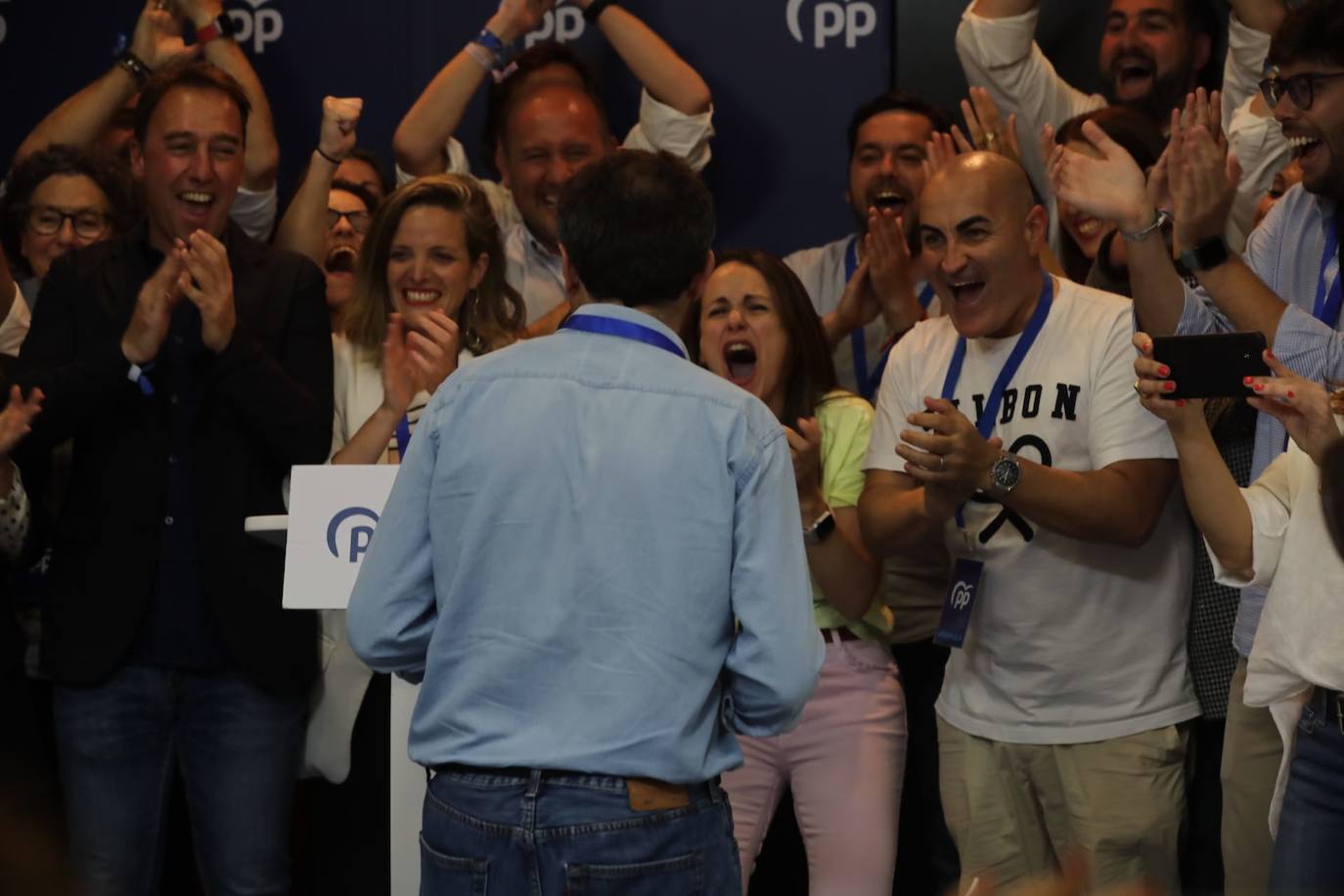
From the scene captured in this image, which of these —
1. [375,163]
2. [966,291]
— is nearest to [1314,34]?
[966,291]

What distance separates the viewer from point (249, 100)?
16.5 feet

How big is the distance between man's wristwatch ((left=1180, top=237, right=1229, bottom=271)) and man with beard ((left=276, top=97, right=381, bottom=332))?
209cm

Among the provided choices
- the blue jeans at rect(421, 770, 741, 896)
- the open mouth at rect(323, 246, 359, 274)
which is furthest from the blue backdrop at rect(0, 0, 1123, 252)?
the blue jeans at rect(421, 770, 741, 896)

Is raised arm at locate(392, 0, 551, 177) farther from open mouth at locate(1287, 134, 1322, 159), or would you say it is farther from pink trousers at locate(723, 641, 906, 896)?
open mouth at locate(1287, 134, 1322, 159)

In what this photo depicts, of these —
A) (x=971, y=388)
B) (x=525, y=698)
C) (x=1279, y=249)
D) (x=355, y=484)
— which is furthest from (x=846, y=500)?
(x=525, y=698)

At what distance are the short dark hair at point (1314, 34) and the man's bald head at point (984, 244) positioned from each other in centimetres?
70

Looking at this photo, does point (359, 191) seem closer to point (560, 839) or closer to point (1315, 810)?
point (560, 839)

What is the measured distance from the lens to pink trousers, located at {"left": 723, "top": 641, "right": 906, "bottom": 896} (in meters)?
3.87

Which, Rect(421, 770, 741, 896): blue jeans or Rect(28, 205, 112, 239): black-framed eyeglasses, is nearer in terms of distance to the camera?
Rect(421, 770, 741, 896): blue jeans

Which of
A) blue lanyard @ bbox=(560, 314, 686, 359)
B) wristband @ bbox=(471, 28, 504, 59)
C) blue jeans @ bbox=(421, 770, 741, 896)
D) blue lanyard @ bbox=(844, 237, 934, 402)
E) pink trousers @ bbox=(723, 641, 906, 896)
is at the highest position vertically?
wristband @ bbox=(471, 28, 504, 59)

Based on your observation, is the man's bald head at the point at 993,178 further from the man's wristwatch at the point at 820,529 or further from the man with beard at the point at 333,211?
the man with beard at the point at 333,211

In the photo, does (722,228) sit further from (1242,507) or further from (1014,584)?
(1242,507)

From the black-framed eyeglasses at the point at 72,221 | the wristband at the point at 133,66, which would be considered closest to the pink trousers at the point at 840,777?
the black-framed eyeglasses at the point at 72,221

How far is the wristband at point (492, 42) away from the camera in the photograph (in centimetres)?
523
